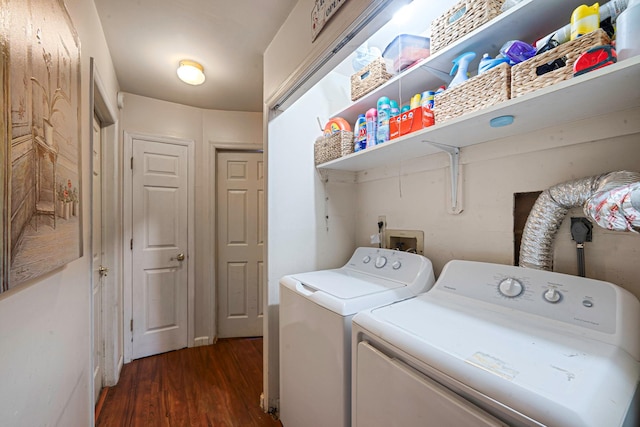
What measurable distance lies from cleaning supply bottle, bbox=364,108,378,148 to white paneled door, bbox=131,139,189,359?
1984 mm

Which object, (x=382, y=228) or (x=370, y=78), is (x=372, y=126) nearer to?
(x=370, y=78)

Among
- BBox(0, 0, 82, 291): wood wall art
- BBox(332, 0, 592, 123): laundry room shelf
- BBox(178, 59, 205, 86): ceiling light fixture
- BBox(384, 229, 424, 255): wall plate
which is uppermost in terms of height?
BBox(178, 59, 205, 86): ceiling light fixture

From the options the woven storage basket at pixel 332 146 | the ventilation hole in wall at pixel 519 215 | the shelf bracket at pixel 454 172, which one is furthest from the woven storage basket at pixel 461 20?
the ventilation hole in wall at pixel 519 215

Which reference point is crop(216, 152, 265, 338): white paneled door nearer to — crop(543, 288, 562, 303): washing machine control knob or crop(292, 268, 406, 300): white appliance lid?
crop(292, 268, 406, 300): white appliance lid

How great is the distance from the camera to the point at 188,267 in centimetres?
264

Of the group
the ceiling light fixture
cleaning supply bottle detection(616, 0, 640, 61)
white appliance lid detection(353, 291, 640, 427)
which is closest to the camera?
white appliance lid detection(353, 291, 640, 427)

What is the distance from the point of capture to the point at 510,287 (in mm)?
991

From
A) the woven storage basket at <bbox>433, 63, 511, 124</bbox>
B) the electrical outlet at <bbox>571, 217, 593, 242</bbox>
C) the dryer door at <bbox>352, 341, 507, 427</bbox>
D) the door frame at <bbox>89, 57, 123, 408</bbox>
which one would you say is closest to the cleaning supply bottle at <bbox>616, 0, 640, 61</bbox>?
the woven storage basket at <bbox>433, 63, 511, 124</bbox>

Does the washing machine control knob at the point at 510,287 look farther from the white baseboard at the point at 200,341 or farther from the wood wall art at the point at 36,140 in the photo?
the white baseboard at the point at 200,341

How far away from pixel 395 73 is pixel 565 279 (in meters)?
1.17

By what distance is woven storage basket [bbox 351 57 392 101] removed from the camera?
1.43m

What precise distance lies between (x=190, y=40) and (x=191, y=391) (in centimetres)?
246

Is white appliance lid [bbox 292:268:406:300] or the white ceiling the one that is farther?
the white ceiling

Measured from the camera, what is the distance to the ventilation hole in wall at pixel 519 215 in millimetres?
1141
